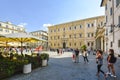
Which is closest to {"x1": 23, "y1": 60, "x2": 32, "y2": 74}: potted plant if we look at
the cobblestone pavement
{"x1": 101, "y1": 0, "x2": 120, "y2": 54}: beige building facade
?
the cobblestone pavement

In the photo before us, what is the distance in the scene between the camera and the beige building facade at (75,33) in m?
57.6

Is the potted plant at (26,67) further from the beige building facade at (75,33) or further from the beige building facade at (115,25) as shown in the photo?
the beige building facade at (75,33)

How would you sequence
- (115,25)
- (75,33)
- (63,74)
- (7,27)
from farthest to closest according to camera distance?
(7,27), (75,33), (115,25), (63,74)

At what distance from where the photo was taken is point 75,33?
65.3 m

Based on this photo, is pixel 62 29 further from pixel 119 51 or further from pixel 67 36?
pixel 119 51

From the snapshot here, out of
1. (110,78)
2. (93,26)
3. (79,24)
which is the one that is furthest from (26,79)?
(79,24)

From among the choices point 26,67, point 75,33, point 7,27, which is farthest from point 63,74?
point 7,27

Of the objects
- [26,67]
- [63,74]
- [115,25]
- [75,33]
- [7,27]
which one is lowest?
[63,74]

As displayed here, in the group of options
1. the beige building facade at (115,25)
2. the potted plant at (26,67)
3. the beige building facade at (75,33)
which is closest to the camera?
the potted plant at (26,67)

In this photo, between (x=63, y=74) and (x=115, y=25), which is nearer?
(x=63, y=74)

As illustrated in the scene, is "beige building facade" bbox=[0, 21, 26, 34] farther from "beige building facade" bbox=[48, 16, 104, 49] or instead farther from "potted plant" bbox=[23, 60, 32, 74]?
"potted plant" bbox=[23, 60, 32, 74]

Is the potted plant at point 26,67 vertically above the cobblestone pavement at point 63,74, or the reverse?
the potted plant at point 26,67

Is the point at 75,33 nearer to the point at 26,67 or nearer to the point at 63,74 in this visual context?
the point at 63,74

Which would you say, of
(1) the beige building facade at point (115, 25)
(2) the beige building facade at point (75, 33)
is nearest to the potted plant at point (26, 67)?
(1) the beige building facade at point (115, 25)
